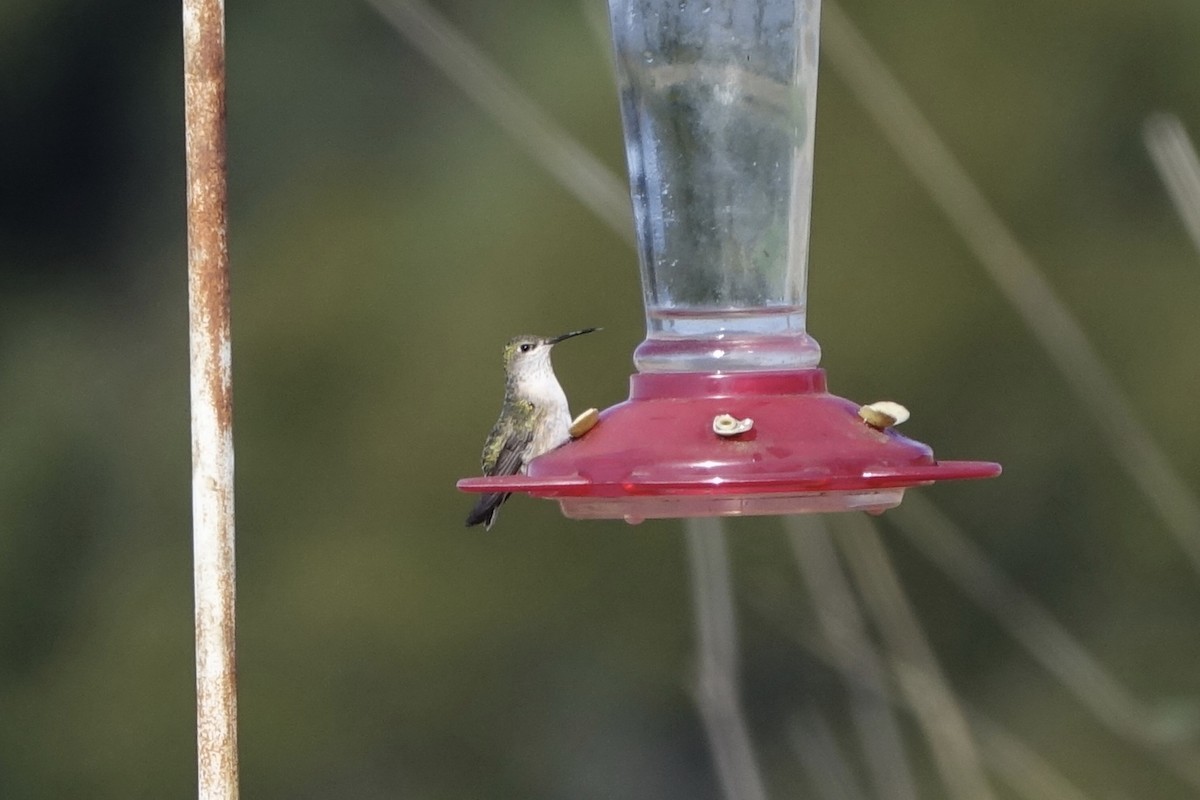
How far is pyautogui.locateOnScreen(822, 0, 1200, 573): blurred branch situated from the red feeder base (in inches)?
68.1

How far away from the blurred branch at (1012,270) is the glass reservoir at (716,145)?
99 cm

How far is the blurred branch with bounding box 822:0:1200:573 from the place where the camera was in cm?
560

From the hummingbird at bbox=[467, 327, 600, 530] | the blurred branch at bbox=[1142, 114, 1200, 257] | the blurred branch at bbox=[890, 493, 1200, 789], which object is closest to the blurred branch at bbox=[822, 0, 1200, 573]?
the blurred branch at bbox=[1142, 114, 1200, 257]

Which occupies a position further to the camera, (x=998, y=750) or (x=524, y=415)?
(x=998, y=750)

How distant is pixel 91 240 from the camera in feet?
53.6

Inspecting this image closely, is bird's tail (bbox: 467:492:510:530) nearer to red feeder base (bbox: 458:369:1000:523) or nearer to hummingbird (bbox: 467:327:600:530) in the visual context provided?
hummingbird (bbox: 467:327:600:530)

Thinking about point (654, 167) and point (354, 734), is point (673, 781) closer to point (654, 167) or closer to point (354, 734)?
point (354, 734)

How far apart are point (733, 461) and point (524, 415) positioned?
2069mm

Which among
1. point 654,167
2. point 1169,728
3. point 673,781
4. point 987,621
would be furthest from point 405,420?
point 654,167

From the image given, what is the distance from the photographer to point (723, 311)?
12.5ft

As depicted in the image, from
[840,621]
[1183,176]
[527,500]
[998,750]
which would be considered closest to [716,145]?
[1183,176]

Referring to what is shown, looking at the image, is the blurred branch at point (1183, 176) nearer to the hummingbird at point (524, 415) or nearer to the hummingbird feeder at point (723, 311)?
the hummingbird feeder at point (723, 311)

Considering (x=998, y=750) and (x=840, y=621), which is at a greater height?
(x=840, y=621)

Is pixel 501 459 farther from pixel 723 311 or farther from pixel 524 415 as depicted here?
pixel 723 311
